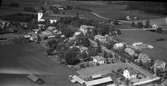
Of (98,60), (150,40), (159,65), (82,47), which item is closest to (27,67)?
(98,60)

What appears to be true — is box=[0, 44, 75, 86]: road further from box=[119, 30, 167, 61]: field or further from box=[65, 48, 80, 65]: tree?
box=[119, 30, 167, 61]: field

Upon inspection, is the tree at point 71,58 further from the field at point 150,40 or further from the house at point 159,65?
the field at point 150,40

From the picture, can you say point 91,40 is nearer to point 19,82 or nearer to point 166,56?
point 166,56

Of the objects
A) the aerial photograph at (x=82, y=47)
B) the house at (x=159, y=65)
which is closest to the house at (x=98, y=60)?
the aerial photograph at (x=82, y=47)

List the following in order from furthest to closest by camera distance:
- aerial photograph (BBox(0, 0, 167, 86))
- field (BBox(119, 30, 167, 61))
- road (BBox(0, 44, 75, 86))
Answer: field (BBox(119, 30, 167, 61)), aerial photograph (BBox(0, 0, 167, 86)), road (BBox(0, 44, 75, 86))

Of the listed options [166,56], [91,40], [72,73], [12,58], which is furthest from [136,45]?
[12,58]

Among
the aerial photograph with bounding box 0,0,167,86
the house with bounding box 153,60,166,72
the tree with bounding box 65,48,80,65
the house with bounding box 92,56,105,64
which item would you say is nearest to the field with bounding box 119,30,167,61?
the aerial photograph with bounding box 0,0,167,86

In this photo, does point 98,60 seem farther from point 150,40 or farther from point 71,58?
point 150,40

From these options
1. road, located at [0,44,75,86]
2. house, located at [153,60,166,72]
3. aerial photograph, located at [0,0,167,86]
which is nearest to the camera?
road, located at [0,44,75,86]

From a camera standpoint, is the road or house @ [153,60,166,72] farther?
house @ [153,60,166,72]
